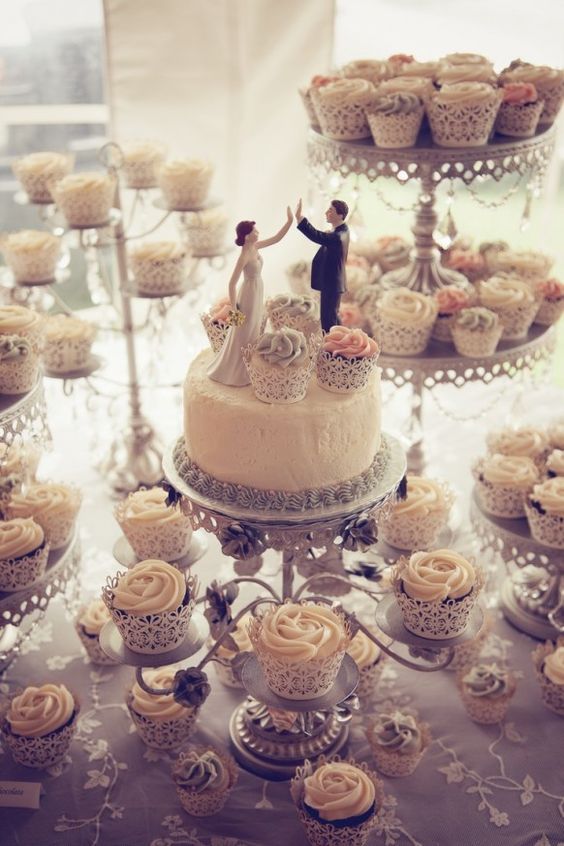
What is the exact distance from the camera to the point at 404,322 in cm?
328

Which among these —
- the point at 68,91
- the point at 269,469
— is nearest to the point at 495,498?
the point at 269,469

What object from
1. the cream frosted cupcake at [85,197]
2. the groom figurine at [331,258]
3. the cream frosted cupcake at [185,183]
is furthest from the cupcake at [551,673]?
the cream frosted cupcake at [85,197]

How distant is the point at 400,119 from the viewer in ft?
10.0

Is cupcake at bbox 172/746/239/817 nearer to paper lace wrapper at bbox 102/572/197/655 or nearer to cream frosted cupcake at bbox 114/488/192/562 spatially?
paper lace wrapper at bbox 102/572/197/655

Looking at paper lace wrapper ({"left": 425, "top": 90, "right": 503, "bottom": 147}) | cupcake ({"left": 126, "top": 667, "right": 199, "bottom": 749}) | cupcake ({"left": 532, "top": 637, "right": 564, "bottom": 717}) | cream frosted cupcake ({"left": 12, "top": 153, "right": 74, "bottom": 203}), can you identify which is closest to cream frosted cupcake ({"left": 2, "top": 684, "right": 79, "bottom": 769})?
cupcake ({"left": 126, "top": 667, "right": 199, "bottom": 749})

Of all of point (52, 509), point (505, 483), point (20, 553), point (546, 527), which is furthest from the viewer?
point (505, 483)

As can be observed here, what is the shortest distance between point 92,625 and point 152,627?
2.63 feet

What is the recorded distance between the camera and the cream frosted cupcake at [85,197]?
137 inches

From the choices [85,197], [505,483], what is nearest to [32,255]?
[85,197]

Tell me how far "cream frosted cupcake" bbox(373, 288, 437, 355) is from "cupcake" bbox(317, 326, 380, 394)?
2.79 feet

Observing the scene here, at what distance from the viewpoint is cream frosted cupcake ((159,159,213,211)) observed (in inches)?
144

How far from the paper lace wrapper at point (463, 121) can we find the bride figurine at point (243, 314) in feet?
3.00

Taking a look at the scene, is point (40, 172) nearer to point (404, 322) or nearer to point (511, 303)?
point (404, 322)

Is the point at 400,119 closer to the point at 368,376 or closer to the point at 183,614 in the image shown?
the point at 368,376
